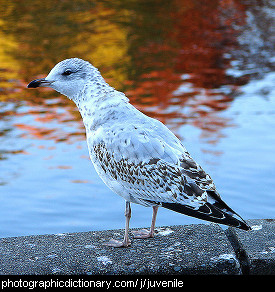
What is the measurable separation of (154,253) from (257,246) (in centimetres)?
79

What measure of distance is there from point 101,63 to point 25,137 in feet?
12.7

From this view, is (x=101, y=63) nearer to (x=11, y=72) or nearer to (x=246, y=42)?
(x=11, y=72)

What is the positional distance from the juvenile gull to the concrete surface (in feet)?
0.68

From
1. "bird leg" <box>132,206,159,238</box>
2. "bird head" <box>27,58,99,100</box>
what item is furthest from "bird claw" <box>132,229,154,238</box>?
"bird head" <box>27,58,99,100</box>

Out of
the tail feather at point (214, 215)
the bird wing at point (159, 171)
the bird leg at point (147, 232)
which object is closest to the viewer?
the tail feather at point (214, 215)

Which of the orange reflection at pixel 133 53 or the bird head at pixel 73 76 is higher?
the bird head at pixel 73 76

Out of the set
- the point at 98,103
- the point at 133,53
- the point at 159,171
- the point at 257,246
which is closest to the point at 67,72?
the point at 98,103

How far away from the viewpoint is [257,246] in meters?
4.99

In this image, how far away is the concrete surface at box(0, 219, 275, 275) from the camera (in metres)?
4.65

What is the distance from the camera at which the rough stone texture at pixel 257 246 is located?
188 inches

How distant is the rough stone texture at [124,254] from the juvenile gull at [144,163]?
0.19 metres

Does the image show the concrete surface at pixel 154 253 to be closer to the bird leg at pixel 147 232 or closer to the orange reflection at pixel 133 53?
the bird leg at pixel 147 232

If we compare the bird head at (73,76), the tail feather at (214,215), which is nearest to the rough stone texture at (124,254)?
the tail feather at (214,215)
